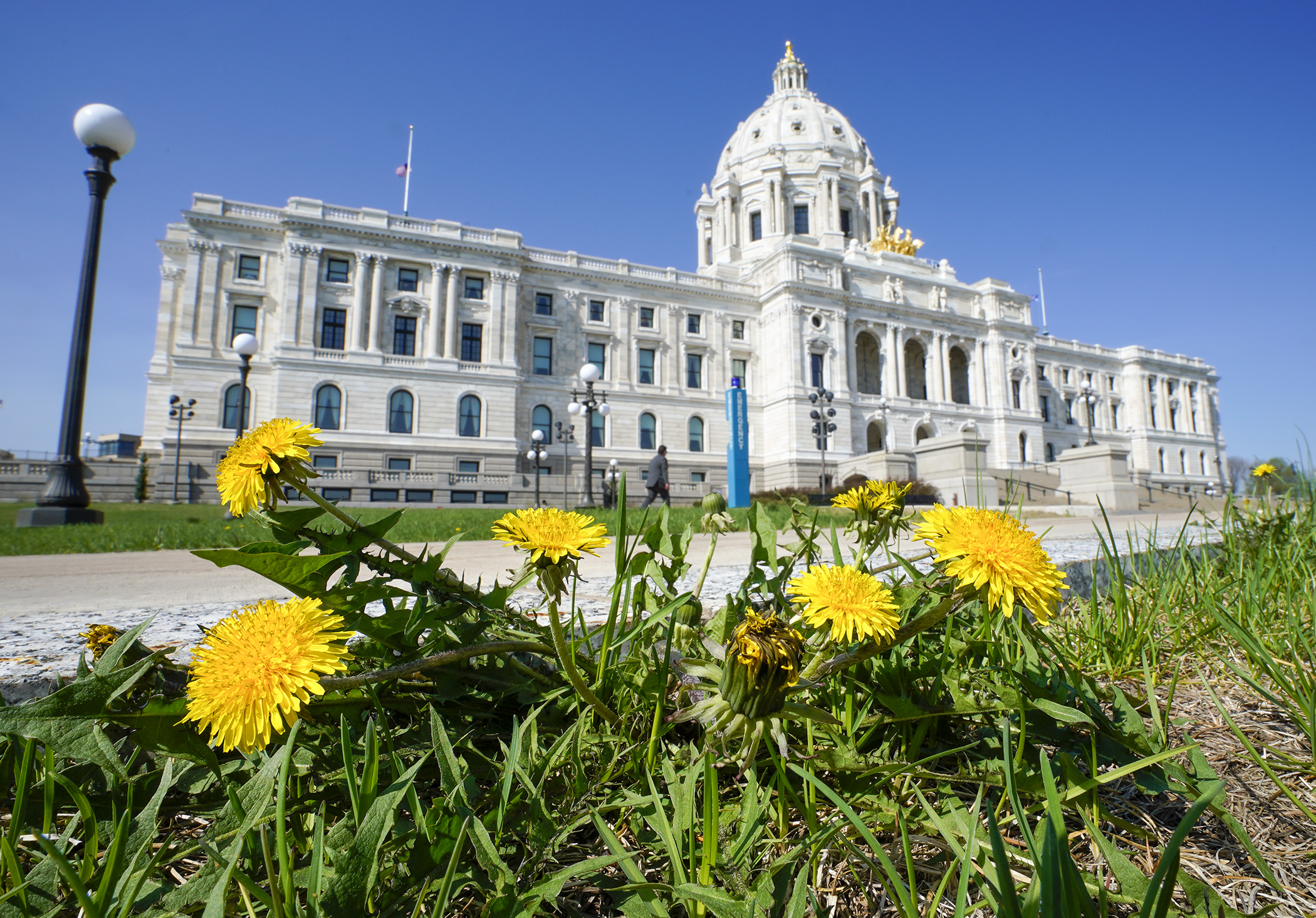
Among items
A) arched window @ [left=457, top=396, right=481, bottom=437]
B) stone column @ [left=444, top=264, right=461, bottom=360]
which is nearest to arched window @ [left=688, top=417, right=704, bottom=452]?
arched window @ [left=457, top=396, right=481, bottom=437]

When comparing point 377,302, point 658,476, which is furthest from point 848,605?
point 377,302

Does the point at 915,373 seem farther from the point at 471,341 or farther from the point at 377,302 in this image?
the point at 377,302

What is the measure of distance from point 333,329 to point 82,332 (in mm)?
23296

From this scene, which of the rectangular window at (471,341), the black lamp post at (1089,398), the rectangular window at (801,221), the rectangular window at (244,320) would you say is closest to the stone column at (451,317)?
the rectangular window at (471,341)

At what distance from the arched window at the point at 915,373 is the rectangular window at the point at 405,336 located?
33552mm

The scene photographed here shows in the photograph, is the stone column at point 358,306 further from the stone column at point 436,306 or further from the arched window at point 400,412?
the stone column at point 436,306

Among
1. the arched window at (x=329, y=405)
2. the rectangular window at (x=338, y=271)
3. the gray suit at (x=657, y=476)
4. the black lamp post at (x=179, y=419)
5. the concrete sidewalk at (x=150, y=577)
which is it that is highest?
the rectangular window at (x=338, y=271)

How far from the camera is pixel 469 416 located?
3253 centimetres

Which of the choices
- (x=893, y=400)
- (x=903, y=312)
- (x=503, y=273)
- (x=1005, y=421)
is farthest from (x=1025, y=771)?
(x=1005, y=421)

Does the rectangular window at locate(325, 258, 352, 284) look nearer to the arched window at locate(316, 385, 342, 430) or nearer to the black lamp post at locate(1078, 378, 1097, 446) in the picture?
the arched window at locate(316, 385, 342, 430)

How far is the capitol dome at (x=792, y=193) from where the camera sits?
154ft

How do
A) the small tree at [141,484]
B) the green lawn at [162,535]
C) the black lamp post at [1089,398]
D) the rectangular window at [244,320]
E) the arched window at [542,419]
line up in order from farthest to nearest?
the black lamp post at [1089,398] → the arched window at [542,419] → the rectangular window at [244,320] → the small tree at [141,484] → the green lawn at [162,535]

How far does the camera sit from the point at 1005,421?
43.1 meters

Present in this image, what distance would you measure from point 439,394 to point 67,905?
33154 mm
